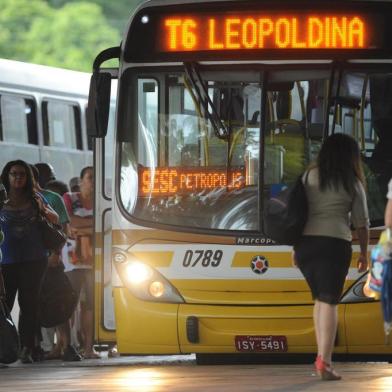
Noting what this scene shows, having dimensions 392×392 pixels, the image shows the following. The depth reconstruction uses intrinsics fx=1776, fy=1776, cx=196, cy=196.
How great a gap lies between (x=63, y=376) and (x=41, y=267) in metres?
2.26

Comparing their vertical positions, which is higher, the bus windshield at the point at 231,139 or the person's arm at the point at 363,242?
the bus windshield at the point at 231,139

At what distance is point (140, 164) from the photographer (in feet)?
43.4

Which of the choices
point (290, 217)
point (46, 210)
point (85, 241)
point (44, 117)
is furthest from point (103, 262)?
point (44, 117)

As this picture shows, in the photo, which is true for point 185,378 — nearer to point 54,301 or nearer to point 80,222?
point 54,301

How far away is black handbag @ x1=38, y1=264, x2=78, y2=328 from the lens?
605 inches

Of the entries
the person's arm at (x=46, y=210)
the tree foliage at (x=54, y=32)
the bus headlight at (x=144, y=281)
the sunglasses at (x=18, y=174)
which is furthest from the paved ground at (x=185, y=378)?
the tree foliage at (x=54, y=32)

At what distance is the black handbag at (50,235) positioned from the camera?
14.8 m

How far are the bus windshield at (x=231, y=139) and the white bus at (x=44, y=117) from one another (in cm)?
1005

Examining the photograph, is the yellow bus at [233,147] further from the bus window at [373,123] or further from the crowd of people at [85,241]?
the crowd of people at [85,241]

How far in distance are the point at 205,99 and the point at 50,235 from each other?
2.41 meters

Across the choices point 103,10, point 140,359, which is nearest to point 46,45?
point 103,10

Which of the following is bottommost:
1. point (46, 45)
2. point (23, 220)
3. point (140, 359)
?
point (140, 359)

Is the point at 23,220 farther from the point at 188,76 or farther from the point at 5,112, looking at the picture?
the point at 5,112

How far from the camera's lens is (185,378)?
12023 millimetres
